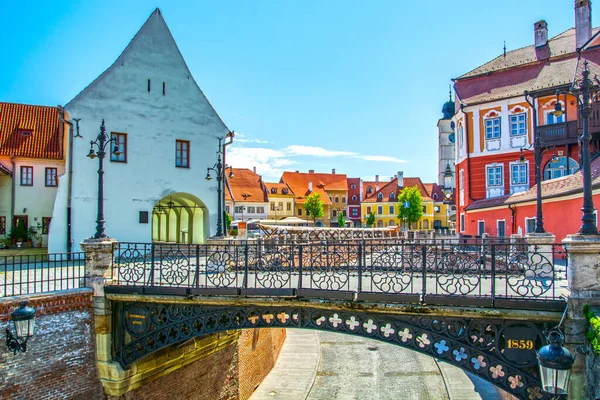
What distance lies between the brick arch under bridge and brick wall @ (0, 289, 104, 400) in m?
0.69

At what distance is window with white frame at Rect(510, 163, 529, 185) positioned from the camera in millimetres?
27875

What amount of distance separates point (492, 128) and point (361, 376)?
18.4 m

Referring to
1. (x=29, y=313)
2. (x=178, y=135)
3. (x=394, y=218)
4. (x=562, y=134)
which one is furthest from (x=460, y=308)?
(x=394, y=218)

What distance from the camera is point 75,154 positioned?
18781 mm

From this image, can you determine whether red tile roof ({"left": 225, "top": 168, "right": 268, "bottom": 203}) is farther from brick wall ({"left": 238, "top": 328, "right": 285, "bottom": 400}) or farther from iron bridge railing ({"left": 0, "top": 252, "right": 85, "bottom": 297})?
iron bridge railing ({"left": 0, "top": 252, "right": 85, "bottom": 297})

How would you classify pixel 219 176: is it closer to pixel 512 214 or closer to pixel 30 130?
pixel 30 130

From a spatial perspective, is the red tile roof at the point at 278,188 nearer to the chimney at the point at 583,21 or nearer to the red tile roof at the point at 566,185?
the chimney at the point at 583,21

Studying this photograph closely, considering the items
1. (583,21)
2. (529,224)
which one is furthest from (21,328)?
(583,21)

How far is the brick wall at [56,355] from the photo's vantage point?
9656 millimetres

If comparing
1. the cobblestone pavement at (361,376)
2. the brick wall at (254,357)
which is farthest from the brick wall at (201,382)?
the cobblestone pavement at (361,376)

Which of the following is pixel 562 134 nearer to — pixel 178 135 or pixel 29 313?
pixel 178 135

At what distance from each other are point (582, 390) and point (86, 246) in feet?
35.0

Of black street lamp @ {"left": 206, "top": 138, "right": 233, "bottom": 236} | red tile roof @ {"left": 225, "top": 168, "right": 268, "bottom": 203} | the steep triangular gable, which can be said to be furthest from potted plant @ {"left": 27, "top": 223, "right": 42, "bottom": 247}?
red tile roof @ {"left": 225, "top": 168, "right": 268, "bottom": 203}

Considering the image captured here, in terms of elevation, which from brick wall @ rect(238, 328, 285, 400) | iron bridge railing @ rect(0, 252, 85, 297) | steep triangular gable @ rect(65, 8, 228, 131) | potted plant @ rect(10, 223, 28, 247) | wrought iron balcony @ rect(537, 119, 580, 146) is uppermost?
steep triangular gable @ rect(65, 8, 228, 131)
